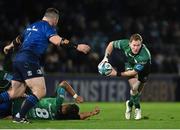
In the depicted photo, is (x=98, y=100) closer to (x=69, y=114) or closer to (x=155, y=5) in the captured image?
(x=155, y=5)

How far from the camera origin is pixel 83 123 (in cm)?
1278

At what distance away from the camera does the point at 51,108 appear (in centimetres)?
1336

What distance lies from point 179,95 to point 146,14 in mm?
4603

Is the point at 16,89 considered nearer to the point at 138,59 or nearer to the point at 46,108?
the point at 46,108

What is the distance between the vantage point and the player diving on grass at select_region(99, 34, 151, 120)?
14.1 meters

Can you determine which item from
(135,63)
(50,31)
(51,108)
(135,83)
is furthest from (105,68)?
(50,31)

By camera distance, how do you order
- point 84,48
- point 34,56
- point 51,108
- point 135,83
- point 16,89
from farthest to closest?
point 135,83, point 16,89, point 51,108, point 34,56, point 84,48

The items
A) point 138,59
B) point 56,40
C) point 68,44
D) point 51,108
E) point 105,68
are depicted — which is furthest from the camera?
point 138,59

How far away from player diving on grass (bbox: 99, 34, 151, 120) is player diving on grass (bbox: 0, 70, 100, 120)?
96 centimetres

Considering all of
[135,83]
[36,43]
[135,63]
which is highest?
[36,43]

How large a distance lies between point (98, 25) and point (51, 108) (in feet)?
50.5

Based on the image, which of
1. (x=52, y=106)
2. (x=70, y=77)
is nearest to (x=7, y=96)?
(x=52, y=106)

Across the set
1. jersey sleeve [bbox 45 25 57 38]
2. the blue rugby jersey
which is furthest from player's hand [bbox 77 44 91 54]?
the blue rugby jersey

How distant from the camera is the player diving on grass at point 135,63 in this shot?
14.1 metres
